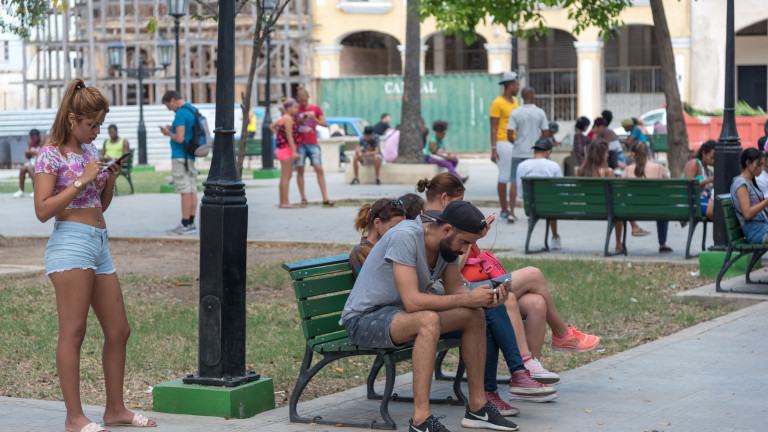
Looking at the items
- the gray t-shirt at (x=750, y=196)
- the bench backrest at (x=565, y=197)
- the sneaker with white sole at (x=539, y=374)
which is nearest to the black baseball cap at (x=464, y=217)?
the sneaker with white sole at (x=539, y=374)

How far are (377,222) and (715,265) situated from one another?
5409 millimetres

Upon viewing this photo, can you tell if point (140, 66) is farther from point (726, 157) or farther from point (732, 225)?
point (732, 225)

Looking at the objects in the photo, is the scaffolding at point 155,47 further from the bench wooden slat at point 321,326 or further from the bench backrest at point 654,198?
the bench wooden slat at point 321,326

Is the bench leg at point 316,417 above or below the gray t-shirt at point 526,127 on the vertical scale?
below

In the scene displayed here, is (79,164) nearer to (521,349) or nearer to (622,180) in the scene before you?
(521,349)

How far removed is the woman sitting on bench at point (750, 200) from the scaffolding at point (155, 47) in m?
33.2

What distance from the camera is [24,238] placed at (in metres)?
14.6

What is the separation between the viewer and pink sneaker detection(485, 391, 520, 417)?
18.9ft

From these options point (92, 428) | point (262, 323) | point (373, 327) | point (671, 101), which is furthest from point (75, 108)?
point (671, 101)

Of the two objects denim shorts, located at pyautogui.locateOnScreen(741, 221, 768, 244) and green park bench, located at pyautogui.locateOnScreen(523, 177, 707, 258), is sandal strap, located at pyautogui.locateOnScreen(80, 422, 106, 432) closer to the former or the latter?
denim shorts, located at pyautogui.locateOnScreen(741, 221, 768, 244)

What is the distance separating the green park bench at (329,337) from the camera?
18.4 ft

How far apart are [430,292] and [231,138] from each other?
1.26 m

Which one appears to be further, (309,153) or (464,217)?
(309,153)

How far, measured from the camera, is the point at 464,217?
5.39 m
